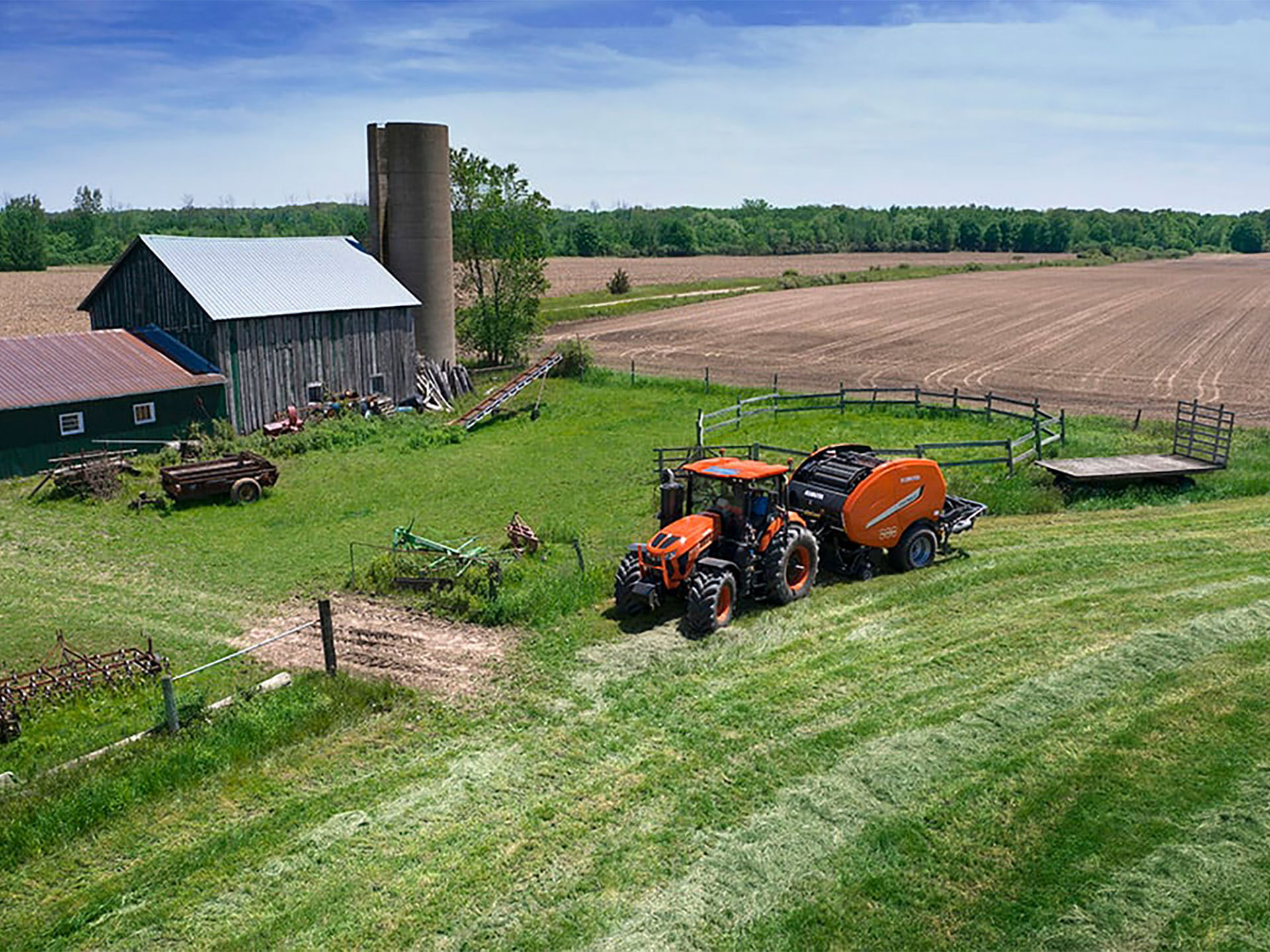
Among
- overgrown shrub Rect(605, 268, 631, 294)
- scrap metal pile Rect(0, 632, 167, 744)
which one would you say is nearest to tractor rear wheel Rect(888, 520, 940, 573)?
scrap metal pile Rect(0, 632, 167, 744)

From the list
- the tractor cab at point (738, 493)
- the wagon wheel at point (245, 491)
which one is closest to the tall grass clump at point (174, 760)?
the tractor cab at point (738, 493)

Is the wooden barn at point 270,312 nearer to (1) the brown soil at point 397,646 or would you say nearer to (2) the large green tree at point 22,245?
(1) the brown soil at point 397,646

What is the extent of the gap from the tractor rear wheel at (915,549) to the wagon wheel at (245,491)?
49.9ft

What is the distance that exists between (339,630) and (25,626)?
208 inches

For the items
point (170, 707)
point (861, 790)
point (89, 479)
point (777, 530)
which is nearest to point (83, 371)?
point (89, 479)

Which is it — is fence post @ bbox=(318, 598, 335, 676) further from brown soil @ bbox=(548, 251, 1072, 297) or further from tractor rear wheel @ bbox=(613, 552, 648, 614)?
brown soil @ bbox=(548, 251, 1072, 297)

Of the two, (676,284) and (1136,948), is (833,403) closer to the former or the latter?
(1136,948)

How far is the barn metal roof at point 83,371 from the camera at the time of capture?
26938 millimetres

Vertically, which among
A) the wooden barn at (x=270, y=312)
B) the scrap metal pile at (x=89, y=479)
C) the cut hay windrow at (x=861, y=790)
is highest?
the wooden barn at (x=270, y=312)

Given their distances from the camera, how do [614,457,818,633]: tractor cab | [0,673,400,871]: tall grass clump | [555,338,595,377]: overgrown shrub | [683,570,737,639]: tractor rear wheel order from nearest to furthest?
1. [0,673,400,871]: tall grass clump
2. [683,570,737,639]: tractor rear wheel
3. [614,457,818,633]: tractor cab
4. [555,338,595,377]: overgrown shrub

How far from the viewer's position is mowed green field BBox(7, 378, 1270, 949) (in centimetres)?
901

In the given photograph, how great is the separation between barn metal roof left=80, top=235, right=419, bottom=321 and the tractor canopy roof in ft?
65.5

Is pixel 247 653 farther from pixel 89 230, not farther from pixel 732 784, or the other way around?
pixel 89 230

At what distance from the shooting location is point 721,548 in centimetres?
1633
